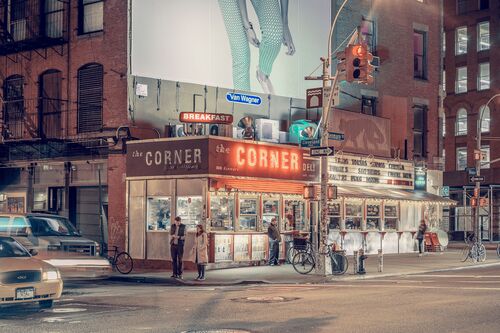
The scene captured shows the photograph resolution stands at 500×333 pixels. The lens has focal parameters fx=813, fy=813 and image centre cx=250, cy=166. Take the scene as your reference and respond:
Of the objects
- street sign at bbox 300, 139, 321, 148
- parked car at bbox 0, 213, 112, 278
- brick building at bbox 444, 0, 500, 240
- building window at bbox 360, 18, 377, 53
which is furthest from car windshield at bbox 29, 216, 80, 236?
brick building at bbox 444, 0, 500, 240

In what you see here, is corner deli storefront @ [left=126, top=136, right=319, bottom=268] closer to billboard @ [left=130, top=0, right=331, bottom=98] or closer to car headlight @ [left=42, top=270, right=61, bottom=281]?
billboard @ [left=130, top=0, right=331, bottom=98]

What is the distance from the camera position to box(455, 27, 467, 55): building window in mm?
A: 71750

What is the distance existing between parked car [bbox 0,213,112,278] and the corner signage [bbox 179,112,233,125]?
8.41m

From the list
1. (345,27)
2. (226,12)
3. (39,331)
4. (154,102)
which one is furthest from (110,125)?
(39,331)

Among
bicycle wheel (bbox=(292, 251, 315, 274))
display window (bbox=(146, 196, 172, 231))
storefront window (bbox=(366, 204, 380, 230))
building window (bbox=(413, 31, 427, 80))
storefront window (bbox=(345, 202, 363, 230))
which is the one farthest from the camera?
building window (bbox=(413, 31, 427, 80))

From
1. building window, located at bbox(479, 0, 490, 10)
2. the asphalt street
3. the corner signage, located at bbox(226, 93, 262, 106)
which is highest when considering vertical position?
building window, located at bbox(479, 0, 490, 10)

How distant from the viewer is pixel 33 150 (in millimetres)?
35312

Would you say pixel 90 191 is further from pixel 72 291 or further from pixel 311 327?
pixel 311 327

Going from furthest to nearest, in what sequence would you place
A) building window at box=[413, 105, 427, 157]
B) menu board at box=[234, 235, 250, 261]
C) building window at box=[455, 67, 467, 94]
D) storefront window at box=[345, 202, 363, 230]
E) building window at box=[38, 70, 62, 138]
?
building window at box=[455, 67, 467, 94] → building window at box=[413, 105, 427, 157] → storefront window at box=[345, 202, 363, 230] → building window at box=[38, 70, 62, 138] → menu board at box=[234, 235, 250, 261]

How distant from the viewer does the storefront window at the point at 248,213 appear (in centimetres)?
3188

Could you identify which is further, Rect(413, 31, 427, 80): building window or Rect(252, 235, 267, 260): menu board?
Rect(413, 31, 427, 80): building window

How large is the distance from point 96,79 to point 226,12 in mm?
6446

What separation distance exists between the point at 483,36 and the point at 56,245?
56.3 meters

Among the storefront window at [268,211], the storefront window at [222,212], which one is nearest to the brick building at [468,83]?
the storefront window at [268,211]
